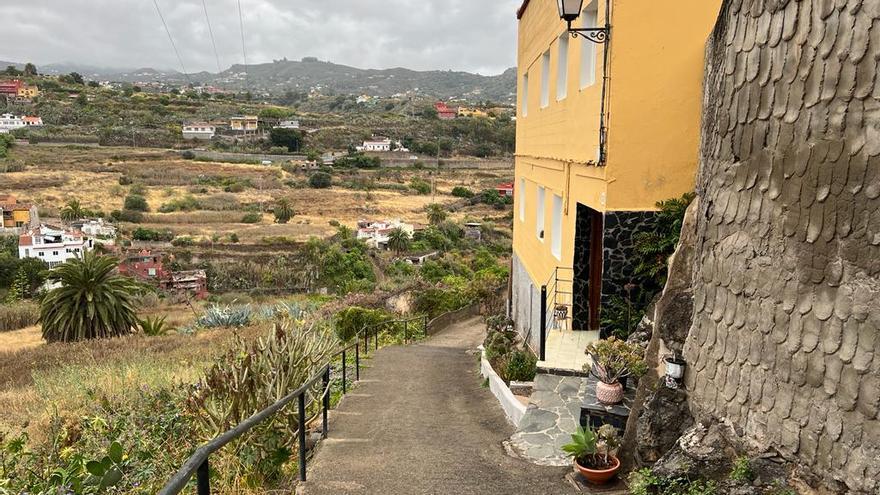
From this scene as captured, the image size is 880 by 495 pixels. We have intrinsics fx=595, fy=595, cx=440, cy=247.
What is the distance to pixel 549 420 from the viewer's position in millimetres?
6496

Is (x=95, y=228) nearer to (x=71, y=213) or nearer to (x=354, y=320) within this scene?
(x=71, y=213)

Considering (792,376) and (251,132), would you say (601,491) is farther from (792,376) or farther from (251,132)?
(251,132)

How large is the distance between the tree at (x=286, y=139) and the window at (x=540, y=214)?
89.9 meters

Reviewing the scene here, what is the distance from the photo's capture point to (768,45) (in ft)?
12.6

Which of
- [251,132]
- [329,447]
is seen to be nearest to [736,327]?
[329,447]

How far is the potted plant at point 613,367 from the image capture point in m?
5.63

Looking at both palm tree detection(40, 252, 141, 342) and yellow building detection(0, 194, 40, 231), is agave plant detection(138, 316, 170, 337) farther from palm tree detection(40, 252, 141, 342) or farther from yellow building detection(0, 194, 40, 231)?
yellow building detection(0, 194, 40, 231)

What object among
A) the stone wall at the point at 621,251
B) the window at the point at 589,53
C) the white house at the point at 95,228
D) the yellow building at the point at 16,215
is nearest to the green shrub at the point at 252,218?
the white house at the point at 95,228

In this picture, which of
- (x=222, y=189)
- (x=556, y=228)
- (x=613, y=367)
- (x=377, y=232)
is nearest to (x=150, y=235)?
(x=377, y=232)

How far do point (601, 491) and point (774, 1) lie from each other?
147 inches

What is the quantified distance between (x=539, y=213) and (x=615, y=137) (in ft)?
16.5

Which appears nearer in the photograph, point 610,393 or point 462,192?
point 610,393

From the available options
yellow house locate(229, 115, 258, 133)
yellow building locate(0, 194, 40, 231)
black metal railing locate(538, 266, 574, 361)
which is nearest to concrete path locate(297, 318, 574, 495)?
black metal railing locate(538, 266, 574, 361)

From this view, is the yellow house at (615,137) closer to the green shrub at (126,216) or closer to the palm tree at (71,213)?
the green shrub at (126,216)
